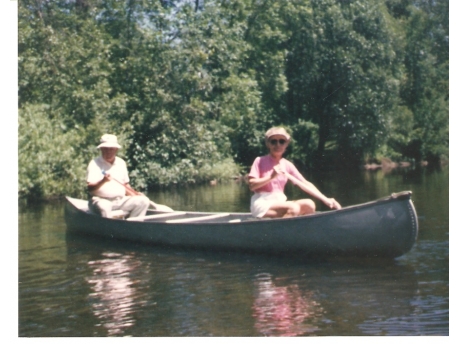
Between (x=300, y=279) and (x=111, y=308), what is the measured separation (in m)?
1.96

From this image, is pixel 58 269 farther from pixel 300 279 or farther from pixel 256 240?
pixel 300 279

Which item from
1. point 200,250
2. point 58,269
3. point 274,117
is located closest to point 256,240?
point 200,250

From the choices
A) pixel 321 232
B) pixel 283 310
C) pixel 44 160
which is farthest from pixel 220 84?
pixel 283 310

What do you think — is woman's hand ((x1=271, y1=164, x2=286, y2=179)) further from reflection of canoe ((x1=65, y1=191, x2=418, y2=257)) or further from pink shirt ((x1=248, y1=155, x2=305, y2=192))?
reflection of canoe ((x1=65, y1=191, x2=418, y2=257))

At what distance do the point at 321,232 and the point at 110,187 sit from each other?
369cm

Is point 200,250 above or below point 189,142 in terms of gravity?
below

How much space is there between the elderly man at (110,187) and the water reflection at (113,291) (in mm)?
1092

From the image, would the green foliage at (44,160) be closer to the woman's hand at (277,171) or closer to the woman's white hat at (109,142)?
the woman's white hat at (109,142)

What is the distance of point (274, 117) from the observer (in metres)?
Result: 28.1

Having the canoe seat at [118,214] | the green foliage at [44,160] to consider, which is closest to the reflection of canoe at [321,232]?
the canoe seat at [118,214]

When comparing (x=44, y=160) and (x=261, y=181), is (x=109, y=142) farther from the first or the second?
(x=44, y=160)

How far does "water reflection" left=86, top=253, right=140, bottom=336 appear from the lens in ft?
19.2

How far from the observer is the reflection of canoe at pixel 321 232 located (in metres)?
7.37
